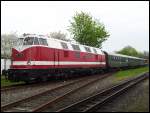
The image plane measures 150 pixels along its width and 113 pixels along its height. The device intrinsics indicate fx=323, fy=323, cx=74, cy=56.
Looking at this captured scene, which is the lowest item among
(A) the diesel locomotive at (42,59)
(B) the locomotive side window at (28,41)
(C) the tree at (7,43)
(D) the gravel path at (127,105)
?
(D) the gravel path at (127,105)

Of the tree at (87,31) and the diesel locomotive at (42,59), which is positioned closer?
the diesel locomotive at (42,59)

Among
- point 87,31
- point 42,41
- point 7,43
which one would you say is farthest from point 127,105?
point 7,43

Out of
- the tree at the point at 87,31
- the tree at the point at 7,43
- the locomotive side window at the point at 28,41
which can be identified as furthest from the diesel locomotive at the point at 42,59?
the tree at the point at 7,43

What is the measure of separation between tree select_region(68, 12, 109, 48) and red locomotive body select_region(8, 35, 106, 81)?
25.3 meters

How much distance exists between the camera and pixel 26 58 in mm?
21641

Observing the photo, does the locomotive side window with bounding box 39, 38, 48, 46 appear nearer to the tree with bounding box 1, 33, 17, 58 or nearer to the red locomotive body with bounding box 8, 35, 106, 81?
the red locomotive body with bounding box 8, 35, 106, 81

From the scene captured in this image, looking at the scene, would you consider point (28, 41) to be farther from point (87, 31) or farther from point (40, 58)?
point (87, 31)

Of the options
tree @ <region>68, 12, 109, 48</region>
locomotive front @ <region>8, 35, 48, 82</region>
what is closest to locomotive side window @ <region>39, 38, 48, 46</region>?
locomotive front @ <region>8, 35, 48, 82</region>

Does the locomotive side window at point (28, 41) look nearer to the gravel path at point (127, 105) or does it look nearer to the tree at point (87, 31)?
the gravel path at point (127, 105)

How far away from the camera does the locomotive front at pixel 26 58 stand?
21.4 m

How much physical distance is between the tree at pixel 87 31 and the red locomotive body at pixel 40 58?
83.1ft

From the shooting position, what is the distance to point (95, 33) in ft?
178

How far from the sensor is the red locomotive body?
21.6 metres

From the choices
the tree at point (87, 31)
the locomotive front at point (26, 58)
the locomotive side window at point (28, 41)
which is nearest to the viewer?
the locomotive front at point (26, 58)
